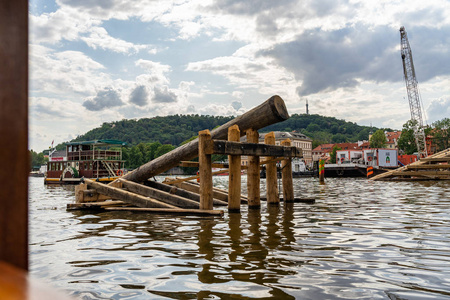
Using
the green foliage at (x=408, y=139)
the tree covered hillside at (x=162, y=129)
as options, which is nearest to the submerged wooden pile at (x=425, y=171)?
the green foliage at (x=408, y=139)

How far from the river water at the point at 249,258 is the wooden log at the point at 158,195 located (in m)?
1.81

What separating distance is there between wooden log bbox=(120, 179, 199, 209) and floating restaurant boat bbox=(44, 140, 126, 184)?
35378mm

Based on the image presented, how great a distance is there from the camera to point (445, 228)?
7.21m

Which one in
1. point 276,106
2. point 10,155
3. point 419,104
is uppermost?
point 419,104

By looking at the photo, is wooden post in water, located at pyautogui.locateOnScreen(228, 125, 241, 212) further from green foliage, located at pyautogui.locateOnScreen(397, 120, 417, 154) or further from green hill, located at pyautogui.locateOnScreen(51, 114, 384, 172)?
green hill, located at pyautogui.locateOnScreen(51, 114, 384, 172)

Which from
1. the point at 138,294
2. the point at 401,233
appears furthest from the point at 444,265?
the point at 138,294

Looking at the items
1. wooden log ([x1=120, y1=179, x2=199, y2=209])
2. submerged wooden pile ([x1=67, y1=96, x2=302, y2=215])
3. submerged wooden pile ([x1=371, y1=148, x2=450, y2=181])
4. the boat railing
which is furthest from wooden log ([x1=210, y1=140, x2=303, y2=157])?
the boat railing

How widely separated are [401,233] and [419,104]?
280ft

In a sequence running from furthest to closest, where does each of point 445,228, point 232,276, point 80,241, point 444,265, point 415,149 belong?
point 415,149, point 445,228, point 80,241, point 444,265, point 232,276

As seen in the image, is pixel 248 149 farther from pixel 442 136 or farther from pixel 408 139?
pixel 442 136

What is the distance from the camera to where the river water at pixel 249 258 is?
382 cm

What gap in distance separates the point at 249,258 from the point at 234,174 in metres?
4.74

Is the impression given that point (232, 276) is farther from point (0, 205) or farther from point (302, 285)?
point (0, 205)

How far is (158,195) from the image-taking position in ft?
37.0
